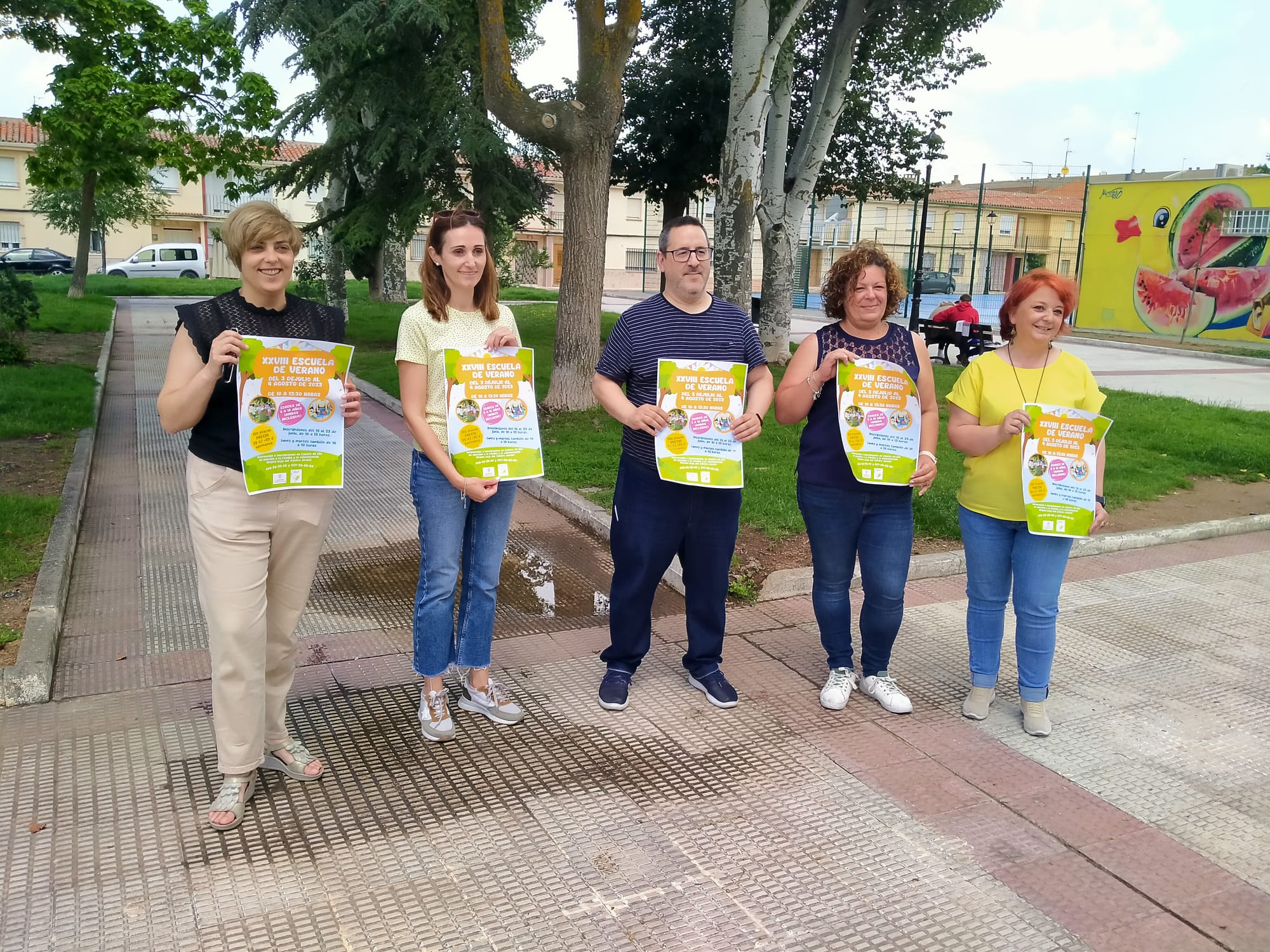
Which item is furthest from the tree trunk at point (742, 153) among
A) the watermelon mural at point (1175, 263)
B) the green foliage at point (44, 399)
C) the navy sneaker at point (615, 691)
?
the watermelon mural at point (1175, 263)

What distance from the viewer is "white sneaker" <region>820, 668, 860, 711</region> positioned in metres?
4.29

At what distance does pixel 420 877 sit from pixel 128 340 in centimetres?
1773

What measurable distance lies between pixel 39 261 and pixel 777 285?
41212mm

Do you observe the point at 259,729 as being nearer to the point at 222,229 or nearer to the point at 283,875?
the point at 283,875

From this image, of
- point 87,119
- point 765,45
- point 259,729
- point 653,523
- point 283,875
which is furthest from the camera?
point 765,45

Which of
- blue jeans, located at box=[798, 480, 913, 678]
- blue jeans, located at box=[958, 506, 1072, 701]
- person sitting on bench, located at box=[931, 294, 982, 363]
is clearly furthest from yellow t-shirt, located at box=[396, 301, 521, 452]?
person sitting on bench, located at box=[931, 294, 982, 363]

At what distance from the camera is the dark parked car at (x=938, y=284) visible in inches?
1329

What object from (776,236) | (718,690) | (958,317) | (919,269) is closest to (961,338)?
(958,317)

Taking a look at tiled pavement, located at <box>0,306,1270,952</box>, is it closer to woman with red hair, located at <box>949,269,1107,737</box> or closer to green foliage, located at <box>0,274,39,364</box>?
woman with red hair, located at <box>949,269,1107,737</box>

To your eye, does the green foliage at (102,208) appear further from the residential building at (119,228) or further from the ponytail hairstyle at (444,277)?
the ponytail hairstyle at (444,277)

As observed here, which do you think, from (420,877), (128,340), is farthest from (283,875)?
(128,340)

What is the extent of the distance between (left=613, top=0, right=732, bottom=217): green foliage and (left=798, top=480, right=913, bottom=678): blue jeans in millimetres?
16464

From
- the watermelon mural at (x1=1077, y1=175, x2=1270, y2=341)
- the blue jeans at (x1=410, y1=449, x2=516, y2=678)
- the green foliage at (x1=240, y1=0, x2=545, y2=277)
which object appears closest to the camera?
the blue jeans at (x1=410, y1=449, x2=516, y2=678)

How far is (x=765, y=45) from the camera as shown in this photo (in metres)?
12.3
